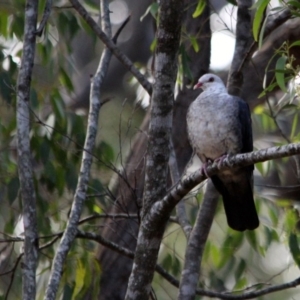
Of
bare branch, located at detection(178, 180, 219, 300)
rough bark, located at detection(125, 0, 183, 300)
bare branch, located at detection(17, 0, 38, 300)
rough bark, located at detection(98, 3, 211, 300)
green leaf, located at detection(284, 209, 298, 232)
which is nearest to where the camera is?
rough bark, located at detection(125, 0, 183, 300)

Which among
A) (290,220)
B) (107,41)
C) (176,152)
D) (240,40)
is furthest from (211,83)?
(290,220)

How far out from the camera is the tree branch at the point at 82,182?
392 cm

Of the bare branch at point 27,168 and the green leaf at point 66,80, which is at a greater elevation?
the green leaf at point 66,80

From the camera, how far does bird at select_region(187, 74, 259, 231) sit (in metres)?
4.44

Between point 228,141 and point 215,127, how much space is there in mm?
110

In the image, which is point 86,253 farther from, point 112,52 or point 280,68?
point 280,68

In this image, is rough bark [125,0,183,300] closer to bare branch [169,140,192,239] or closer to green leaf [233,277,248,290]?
bare branch [169,140,192,239]

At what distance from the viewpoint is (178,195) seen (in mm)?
3527

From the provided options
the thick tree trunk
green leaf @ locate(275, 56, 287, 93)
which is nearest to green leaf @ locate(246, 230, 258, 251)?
the thick tree trunk

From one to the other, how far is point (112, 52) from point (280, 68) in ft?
4.88

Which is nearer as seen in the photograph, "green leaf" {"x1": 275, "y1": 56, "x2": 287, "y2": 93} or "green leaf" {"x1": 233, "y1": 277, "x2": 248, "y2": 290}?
"green leaf" {"x1": 275, "y1": 56, "x2": 287, "y2": 93}

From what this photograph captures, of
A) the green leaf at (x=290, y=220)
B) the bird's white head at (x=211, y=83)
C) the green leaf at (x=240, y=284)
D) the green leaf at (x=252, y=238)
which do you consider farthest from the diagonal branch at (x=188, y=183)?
the green leaf at (x=240, y=284)

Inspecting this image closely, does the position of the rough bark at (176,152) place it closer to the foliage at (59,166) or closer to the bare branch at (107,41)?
the foliage at (59,166)

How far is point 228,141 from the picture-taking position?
444 cm
